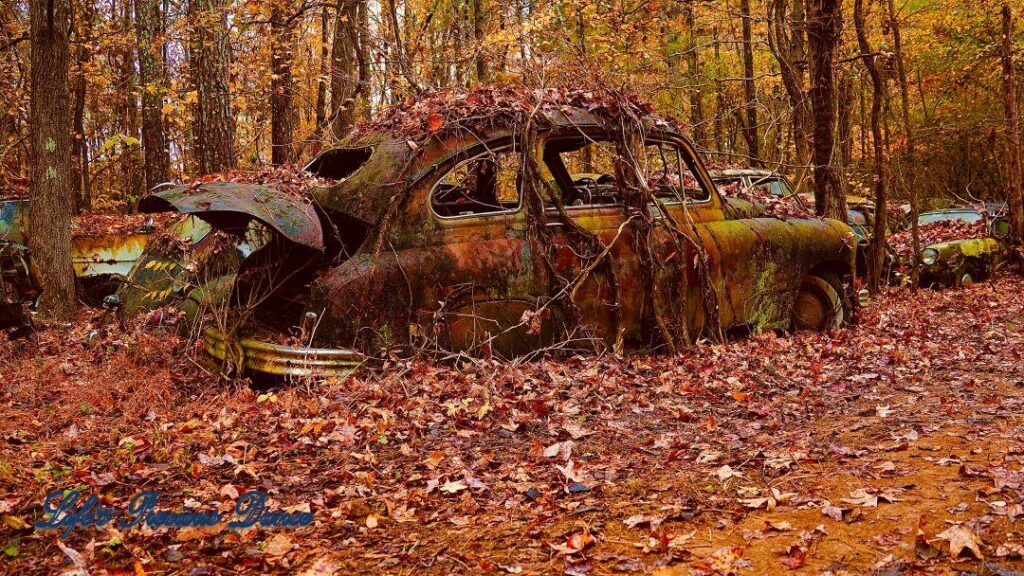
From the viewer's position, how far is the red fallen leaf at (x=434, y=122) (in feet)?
18.7

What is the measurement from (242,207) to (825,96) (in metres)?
7.94

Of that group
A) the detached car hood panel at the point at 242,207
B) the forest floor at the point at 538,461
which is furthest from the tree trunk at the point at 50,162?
the detached car hood panel at the point at 242,207

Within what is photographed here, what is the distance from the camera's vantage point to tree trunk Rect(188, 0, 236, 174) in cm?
1073

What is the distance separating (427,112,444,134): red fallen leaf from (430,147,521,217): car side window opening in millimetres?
304

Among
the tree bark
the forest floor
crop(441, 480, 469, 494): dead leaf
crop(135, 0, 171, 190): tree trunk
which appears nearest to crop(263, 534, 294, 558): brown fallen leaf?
the forest floor

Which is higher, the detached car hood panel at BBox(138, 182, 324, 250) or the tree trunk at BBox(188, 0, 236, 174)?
the tree trunk at BBox(188, 0, 236, 174)

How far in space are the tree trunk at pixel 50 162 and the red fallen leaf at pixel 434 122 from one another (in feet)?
16.4

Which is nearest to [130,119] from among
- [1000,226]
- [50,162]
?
[50,162]

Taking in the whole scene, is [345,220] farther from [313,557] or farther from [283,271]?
[313,557]

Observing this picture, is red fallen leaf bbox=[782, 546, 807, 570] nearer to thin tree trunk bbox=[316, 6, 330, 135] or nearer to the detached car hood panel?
the detached car hood panel

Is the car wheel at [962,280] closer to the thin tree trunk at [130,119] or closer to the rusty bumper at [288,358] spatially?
the rusty bumper at [288,358]

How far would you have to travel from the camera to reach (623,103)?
21.7 feet

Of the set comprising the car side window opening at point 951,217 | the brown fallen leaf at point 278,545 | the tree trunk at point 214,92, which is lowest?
the brown fallen leaf at point 278,545

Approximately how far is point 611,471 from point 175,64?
2025 centimetres
